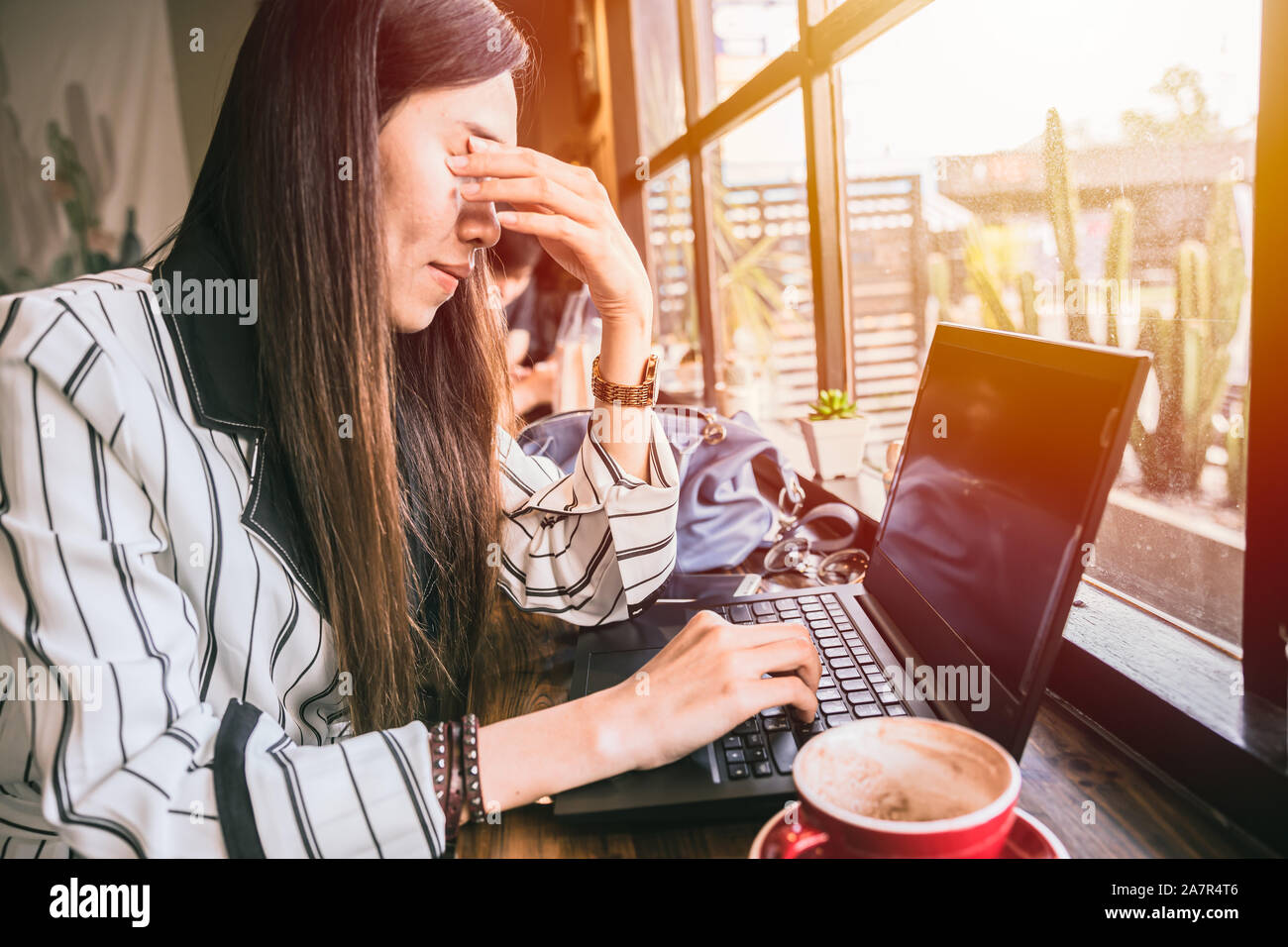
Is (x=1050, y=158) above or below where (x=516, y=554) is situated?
above

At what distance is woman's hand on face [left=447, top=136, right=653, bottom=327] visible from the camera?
85cm

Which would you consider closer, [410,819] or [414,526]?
[410,819]

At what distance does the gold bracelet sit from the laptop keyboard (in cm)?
31

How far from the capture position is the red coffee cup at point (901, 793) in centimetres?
40

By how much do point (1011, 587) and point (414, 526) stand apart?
635mm

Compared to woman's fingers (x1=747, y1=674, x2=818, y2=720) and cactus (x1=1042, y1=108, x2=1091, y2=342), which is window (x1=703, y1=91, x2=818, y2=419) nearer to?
cactus (x1=1042, y1=108, x2=1091, y2=342)

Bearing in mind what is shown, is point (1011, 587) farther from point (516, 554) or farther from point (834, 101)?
point (834, 101)

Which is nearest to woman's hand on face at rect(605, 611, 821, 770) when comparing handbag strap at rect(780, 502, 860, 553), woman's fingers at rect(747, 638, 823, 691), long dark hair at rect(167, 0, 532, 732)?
woman's fingers at rect(747, 638, 823, 691)

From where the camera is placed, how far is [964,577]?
0.69m

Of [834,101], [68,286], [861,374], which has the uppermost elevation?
[834,101]

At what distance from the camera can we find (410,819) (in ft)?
1.91
